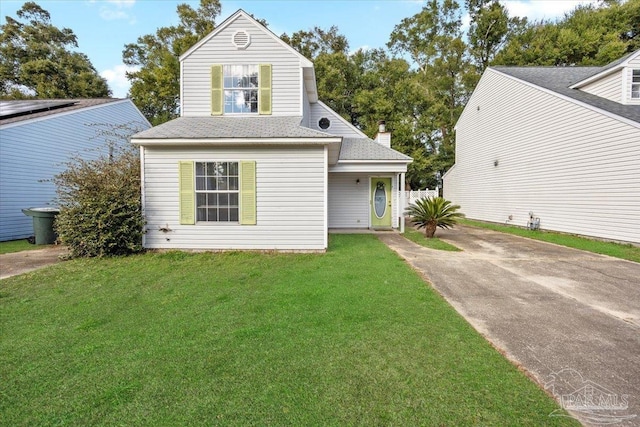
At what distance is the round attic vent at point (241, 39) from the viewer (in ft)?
28.9

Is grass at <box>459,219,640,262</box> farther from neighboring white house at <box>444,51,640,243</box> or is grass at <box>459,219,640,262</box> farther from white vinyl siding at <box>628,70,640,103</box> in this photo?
white vinyl siding at <box>628,70,640,103</box>

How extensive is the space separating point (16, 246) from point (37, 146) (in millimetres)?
4109

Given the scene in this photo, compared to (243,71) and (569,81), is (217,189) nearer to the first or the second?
(243,71)

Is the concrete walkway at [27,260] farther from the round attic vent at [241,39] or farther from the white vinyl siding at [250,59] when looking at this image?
the round attic vent at [241,39]

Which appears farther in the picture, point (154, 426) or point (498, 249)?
point (498, 249)

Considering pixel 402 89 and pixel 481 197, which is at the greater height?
pixel 402 89

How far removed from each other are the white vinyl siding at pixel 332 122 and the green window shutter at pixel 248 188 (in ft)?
20.1

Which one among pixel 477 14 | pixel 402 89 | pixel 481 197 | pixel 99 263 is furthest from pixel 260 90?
pixel 477 14

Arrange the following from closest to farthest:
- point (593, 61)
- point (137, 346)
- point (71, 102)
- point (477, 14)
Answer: point (137, 346) → point (71, 102) → point (593, 61) → point (477, 14)

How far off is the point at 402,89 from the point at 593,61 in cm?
1293

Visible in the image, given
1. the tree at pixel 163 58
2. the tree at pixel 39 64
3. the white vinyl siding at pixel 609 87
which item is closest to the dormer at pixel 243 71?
the white vinyl siding at pixel 609 87

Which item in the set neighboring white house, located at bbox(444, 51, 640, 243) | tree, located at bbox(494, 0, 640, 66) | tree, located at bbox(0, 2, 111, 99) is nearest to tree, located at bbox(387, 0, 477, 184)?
tree, located at bbox(494, 0, 640, 66)

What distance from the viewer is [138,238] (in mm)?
7492

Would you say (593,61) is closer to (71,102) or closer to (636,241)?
(636,241)
